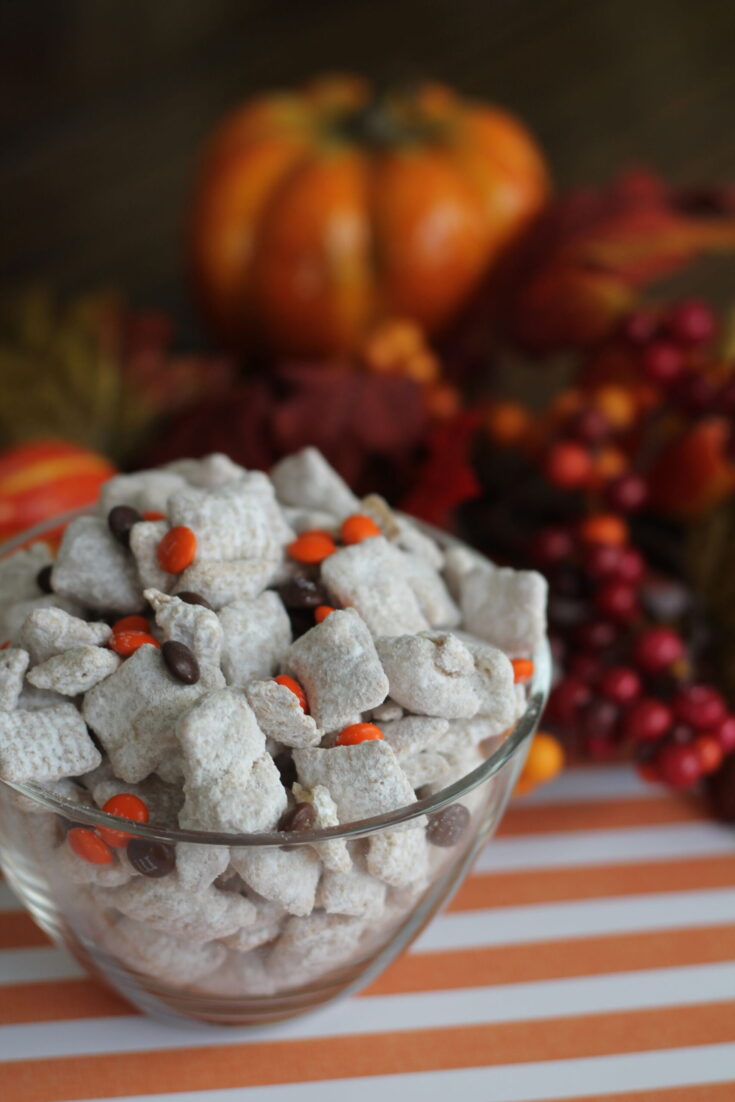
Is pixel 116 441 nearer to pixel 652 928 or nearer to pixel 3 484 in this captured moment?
pixel 3 484

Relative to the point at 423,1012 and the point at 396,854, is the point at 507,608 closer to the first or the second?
the point at 396,854

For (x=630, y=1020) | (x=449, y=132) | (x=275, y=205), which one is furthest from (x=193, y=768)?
(x=449, y=132)

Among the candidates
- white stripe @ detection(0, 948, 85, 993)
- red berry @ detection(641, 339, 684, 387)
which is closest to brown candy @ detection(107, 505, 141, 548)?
white stripe @ detection(0, 948, 85, 993)

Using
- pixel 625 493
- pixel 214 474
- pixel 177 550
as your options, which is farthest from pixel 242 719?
pixel 625 493

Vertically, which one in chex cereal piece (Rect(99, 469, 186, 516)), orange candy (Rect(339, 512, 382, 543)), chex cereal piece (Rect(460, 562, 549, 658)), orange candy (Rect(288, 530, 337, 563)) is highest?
chex cereal piece (Rect(99, 469, 186, 516))

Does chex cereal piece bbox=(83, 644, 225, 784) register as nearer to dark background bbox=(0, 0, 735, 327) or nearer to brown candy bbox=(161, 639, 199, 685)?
brown candy bbox=(161, 639, 199, 685)

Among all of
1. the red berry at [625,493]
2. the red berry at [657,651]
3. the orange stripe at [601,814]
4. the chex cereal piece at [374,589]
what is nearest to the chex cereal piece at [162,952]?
the chex cereal piece at [374,589]
